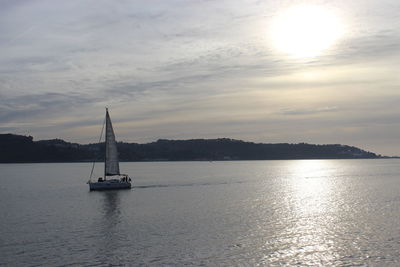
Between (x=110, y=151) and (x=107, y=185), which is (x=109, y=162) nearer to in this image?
(x=110, y=151)

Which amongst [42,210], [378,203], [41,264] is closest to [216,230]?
[41,264]

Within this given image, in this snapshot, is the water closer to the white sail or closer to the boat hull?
the boat hull

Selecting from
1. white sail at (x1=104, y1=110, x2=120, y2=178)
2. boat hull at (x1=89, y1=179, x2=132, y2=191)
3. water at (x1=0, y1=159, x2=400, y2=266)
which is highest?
white sail at (x1=104, y1=110, x2=120, y2=178)

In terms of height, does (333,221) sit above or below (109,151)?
below

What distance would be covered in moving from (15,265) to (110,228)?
18.5 meters

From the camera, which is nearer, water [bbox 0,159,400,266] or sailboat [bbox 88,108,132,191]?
water [bbox 0,159,400,266]

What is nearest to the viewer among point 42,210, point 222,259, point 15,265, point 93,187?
point 15,265

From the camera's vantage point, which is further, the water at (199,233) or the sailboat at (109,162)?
the sailboat at (109,162)

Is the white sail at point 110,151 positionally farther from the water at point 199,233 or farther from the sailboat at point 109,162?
the water at point 199,233

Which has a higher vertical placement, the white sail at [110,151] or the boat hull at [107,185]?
the white sail at [110,151]

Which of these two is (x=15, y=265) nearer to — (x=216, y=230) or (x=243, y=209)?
(x=216, y=230)

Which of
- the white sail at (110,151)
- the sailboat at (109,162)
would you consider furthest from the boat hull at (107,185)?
the white sail at (110,151)

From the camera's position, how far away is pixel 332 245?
4503cm

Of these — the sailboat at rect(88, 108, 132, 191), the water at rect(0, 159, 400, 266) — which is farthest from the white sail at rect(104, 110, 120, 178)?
the water at rect(0, 159, 400, 266)
